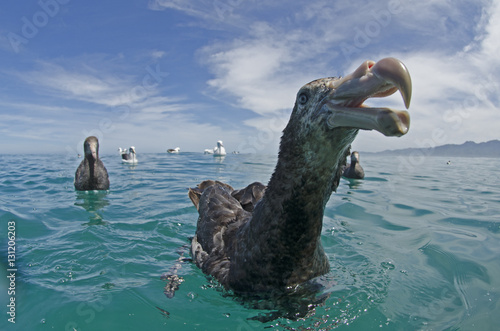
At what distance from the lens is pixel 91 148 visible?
12.1 metres

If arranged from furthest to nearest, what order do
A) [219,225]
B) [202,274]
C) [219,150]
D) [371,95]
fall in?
[219,150] < [219,225] < [202,274] < [371,95]

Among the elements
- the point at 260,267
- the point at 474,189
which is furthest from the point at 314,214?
the point at 474,189

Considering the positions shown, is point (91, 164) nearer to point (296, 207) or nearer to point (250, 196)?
point (250, 196)

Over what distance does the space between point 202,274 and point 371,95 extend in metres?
3.40

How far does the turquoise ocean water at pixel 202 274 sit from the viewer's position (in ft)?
12.1

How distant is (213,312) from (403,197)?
9.98m

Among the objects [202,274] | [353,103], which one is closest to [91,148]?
[202,274]

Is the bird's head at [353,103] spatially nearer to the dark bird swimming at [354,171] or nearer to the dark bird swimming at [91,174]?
the dark bird swimming at [91,174]

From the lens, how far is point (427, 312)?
154 inches

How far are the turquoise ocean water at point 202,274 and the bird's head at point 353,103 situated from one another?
86.9 inches

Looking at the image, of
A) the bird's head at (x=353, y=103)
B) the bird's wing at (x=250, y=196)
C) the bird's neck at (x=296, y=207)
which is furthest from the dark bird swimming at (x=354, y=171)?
the bird's head at (x=353, y=103)

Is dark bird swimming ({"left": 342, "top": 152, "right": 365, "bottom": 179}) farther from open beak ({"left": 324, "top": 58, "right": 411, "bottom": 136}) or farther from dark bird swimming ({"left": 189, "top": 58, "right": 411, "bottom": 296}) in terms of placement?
open beak ({"left": 324, "top": 58, "right": 411, "bottom": 136})

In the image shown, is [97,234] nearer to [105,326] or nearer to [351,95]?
[105,326]

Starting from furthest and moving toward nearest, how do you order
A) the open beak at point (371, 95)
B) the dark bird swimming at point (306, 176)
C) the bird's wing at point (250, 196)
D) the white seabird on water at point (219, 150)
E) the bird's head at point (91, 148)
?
the white seabird on water at point (219, 150)
the bird's head at point (91, 148)
the bird's wing at point (250, 196)
the dark bird swimming at point (306, 176)
the open beak at point (371, 95)
